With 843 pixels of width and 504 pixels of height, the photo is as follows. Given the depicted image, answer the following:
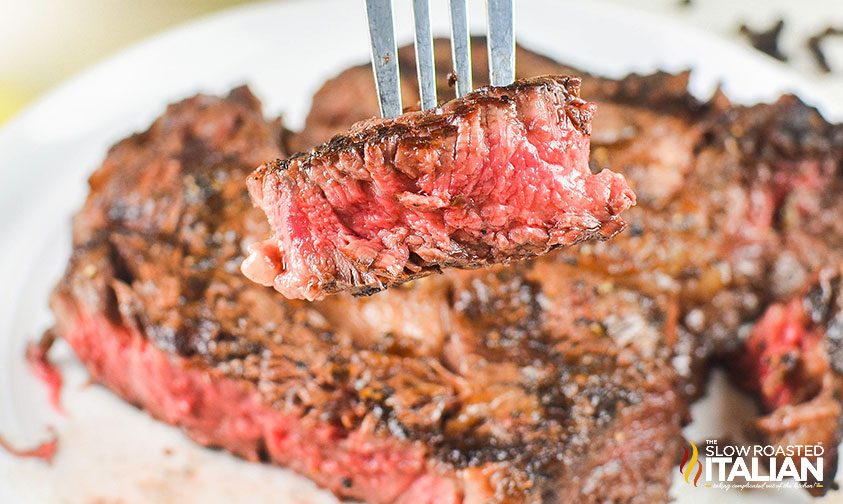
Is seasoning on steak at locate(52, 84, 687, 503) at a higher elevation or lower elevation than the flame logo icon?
higher

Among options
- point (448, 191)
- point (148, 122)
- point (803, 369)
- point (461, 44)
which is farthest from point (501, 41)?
point (148, 122)

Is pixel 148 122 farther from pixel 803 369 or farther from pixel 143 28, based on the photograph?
pixel 803 369

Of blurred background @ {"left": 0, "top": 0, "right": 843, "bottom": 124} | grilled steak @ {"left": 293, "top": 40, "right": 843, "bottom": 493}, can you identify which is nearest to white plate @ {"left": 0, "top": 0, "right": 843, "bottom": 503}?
grilled steak @ {"left": 293, "top": 40, "right": 843, "bottom": 493}

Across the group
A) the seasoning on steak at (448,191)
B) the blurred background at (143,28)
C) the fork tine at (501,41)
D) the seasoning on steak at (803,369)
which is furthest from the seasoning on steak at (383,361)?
the blurred background at (143,28)

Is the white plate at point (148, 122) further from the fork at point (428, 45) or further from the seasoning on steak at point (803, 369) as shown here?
the fork at point (428, 45)

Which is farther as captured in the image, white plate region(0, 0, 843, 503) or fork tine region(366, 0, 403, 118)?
white plate region(0, 0, 843, 503)

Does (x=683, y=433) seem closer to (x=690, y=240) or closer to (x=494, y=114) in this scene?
(x=690, y=240)

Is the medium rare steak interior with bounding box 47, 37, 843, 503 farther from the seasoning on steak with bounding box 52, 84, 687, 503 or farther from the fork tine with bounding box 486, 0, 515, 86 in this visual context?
the fork tine with bounding box 486, 0, 515, 86

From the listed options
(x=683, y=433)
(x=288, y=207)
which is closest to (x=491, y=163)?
(x=288, y=207)
